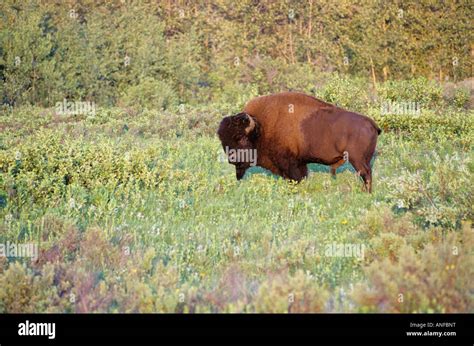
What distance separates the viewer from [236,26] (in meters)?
41.6

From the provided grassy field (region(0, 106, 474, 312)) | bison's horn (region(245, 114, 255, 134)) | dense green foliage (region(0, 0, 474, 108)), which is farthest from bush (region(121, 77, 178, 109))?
bison's horn (region(245, 114, 255, 134))

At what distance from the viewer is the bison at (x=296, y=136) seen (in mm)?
10258

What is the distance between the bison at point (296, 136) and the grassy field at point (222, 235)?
35cm

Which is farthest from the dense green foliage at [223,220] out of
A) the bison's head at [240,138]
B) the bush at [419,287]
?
the bison's head at [240,138]

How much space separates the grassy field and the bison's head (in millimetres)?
325

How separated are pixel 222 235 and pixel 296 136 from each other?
11.8 feet

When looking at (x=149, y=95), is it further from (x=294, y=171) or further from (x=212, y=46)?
(x=294, y=171)

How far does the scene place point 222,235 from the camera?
24.6 ft

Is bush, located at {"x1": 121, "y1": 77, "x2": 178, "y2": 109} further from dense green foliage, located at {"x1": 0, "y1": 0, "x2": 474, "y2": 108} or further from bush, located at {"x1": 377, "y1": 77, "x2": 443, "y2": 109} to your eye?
bush, located at {"x1": 377, "y1": 77, "x2": 443, "y2": 109}

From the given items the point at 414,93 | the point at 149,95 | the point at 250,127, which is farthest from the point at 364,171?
the point at 149,95

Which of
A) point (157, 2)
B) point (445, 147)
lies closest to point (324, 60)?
point (157, 2)

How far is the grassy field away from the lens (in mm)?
5078
